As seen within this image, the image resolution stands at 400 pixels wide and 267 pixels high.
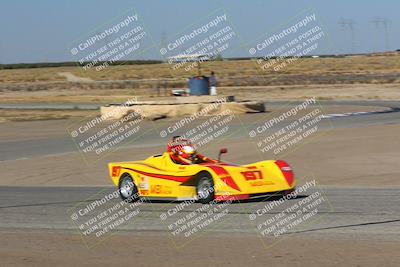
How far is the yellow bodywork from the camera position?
1341 cm

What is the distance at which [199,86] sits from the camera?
135 ft

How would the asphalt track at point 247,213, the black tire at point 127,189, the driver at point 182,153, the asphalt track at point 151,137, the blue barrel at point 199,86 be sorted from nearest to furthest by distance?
the asphalt track at point 247,213 < the driver at point 182,153 < the black tire at point 127,189 < the asphalt track at point 151,137 < the blue barrel at point 199,86

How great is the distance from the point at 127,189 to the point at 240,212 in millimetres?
2897

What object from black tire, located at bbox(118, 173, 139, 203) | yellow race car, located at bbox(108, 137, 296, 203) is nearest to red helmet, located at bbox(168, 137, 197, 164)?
yellow race car, located at bbox(108, 137, 296, 203)

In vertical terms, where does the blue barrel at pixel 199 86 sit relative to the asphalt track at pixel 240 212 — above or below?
above

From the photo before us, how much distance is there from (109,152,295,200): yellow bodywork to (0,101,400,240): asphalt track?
23cm

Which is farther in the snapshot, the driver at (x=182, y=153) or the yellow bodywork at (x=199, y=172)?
the driver at (x=182, y=153)

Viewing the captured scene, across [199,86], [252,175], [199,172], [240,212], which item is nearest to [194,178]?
[199,172]

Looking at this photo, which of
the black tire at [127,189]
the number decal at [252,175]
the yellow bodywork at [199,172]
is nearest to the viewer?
the yellow bodywork at [199,172]

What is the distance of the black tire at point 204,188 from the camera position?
13461 mm

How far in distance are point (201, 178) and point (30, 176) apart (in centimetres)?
840

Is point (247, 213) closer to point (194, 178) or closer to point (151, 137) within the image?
point (194, 178)

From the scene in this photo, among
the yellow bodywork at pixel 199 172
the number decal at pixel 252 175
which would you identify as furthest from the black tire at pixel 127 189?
the number decal at pixel 252 175

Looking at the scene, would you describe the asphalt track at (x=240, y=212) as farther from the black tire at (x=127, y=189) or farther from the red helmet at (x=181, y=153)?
the red helmet at (x=181, y=153)
